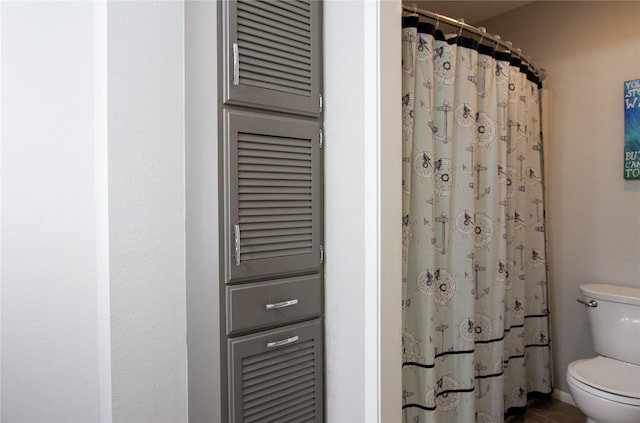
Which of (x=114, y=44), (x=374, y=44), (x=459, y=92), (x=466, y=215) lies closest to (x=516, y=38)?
(x=459, y=92)

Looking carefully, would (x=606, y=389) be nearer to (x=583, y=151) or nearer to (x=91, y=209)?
(x=583, y=151)

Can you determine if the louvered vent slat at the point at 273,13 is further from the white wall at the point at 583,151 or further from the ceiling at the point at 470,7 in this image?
the white wall at the point at 583,151

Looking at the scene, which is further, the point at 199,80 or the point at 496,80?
the point at 496,80

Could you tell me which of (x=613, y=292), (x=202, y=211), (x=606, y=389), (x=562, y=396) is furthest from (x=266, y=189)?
(x=562, y=396)

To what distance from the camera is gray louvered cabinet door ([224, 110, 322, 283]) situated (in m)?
1.28

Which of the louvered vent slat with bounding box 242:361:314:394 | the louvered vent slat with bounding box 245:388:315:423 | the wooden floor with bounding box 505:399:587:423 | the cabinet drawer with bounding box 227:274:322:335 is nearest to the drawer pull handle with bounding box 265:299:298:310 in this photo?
the cabinet drawer with bounding box 227:274:322:335

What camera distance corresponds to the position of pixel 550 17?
249 cm

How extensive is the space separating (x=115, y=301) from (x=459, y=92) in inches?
65.7

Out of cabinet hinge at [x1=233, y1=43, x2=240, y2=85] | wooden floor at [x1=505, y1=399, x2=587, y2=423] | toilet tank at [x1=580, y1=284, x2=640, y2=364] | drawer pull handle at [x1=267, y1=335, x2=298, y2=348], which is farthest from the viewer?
wooden floor at [x1=505, y1=399, x2=587, y2=423]

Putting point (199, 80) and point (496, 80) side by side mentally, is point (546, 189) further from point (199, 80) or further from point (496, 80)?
point (199, 80)

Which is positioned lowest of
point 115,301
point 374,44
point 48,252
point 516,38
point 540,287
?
point 540,287

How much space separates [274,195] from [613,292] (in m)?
1.92

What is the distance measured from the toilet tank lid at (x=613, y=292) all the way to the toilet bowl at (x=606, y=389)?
12.6 inches

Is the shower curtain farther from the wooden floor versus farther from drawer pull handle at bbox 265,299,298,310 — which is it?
drawer pull handle at bbox 265,299,298,310
